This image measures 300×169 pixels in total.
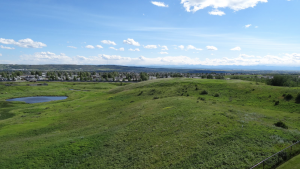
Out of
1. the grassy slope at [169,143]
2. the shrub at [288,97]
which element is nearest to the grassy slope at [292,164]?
the grassy slope at [169,143]

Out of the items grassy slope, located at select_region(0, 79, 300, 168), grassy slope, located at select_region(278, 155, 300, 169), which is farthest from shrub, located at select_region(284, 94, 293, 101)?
grassy slope, located at select_region(278, 155, 300, 169)

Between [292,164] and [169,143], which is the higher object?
[292,164]

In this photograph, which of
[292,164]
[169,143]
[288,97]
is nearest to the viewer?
[292,164]

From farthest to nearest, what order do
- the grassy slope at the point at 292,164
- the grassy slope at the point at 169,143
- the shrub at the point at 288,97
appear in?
1. the shrub at the point at 288,97
2. the grassy slope at the point at 169,143
3. the grassy slope at the point at 292,164

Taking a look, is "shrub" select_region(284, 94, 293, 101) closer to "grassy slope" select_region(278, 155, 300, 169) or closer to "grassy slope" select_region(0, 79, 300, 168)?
"grassy slope" select_region(0, 79, 300, 168)

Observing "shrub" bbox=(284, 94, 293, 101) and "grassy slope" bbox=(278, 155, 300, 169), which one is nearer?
"grassy slope" bbox=(278, 155, 300, 169)

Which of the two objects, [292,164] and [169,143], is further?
[169,143]

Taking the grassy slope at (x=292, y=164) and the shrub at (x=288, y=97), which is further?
the shrub at (x=288, y=97)

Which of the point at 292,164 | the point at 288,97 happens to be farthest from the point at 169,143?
the point at 288,97

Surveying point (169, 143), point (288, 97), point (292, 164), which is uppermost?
point (288, 97)

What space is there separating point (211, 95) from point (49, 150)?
170 ft

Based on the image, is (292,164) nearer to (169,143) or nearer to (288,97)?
(169,143)

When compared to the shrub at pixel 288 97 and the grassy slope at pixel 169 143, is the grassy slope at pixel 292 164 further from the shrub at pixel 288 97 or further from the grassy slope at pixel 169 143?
the shrub at pixel 288 97

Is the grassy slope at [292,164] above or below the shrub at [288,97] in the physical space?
below
